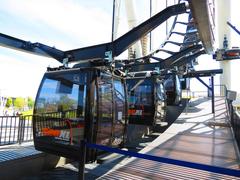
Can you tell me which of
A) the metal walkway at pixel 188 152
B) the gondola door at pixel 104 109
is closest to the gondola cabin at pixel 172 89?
the metal walkway at pixel 188 152

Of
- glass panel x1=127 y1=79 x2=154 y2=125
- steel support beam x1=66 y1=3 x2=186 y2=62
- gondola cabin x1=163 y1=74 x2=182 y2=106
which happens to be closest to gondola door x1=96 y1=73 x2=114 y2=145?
steel support beam x1=66 y1=3 x2=186 y2=62

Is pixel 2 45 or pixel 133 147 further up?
pixel 2 45

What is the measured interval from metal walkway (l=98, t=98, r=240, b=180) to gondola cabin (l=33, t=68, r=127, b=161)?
86 centimetres

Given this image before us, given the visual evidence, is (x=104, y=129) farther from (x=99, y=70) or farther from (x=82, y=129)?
(x=99, y=70)

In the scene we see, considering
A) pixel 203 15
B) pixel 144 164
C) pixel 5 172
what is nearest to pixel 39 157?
pixel 5 172

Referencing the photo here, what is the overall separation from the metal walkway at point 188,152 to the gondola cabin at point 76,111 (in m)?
0.86

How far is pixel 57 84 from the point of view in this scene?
5.18 m

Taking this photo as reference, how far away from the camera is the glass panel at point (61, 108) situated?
4.66 m

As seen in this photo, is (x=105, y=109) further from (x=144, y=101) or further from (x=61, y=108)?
(x=144, y=101)

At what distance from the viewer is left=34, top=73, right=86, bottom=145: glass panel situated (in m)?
4.66

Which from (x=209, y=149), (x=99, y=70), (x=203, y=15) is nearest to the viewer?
(x=203, y=15)

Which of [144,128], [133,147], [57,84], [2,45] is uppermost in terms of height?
[2,45]

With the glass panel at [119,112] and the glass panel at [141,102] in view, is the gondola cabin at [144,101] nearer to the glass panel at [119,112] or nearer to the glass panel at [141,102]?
the glass panel at [141,102]

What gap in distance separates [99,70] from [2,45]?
2967 mm
